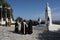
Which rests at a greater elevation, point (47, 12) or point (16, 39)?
point (47, 12)

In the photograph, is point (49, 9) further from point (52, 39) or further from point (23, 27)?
point (52, 39)

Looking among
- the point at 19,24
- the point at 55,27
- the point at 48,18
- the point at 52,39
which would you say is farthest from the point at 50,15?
the point at 52,39

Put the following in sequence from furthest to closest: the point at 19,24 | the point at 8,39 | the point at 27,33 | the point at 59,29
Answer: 1. the point at 59,29
2. the point at 19,24
3. the point at 27,33
4. the point at 8,39

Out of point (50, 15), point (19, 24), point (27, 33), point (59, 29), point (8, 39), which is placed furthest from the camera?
point (50, 15)

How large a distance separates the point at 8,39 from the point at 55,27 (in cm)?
940

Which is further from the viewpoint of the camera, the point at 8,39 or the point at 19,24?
Answer: the point at 19,24

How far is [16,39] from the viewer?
13906mm

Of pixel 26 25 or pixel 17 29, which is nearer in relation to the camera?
pixel 26 25

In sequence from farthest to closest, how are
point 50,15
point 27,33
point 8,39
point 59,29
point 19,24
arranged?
point 50,15, point 59,29, point 19,24, point 27,33, point 8,39

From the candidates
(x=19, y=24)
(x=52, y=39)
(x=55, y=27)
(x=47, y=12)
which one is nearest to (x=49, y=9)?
Result: (x=47, y=12)

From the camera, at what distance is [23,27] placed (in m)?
18.2

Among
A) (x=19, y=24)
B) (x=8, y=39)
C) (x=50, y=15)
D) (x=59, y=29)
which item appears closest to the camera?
(x=8, y=39)

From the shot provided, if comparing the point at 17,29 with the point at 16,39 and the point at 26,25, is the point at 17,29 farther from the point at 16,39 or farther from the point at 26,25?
the point at 16,39

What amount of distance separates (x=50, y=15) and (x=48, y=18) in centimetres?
50
